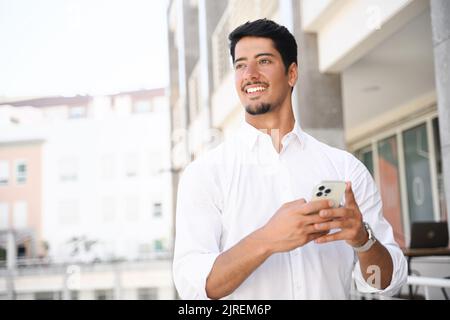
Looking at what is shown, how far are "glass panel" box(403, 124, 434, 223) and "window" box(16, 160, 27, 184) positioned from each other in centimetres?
420

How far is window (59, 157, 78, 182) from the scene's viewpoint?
84.4 inches

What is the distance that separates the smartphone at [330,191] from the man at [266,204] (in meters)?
0.08

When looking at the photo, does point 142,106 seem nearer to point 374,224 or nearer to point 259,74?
point 259,74

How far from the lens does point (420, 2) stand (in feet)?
6.98

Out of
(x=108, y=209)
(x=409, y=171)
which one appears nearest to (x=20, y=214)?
(x=108, y=209)

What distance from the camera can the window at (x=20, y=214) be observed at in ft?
6.73

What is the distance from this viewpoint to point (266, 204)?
3.23 ft

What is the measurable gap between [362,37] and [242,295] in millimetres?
1679

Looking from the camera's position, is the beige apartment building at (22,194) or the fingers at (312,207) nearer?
the fingers at (312,207)

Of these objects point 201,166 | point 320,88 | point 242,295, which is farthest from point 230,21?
point 242,295

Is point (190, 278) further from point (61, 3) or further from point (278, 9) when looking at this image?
point (278, 9)

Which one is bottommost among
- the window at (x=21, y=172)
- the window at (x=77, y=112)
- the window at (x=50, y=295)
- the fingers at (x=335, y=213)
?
the window at (x=50, y=295)

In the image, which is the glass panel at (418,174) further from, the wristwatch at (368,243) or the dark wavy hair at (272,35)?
the wristwatch at (368,243)

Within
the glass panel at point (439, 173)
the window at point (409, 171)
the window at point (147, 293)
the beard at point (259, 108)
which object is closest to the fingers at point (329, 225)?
the beard at point (259, 108)
